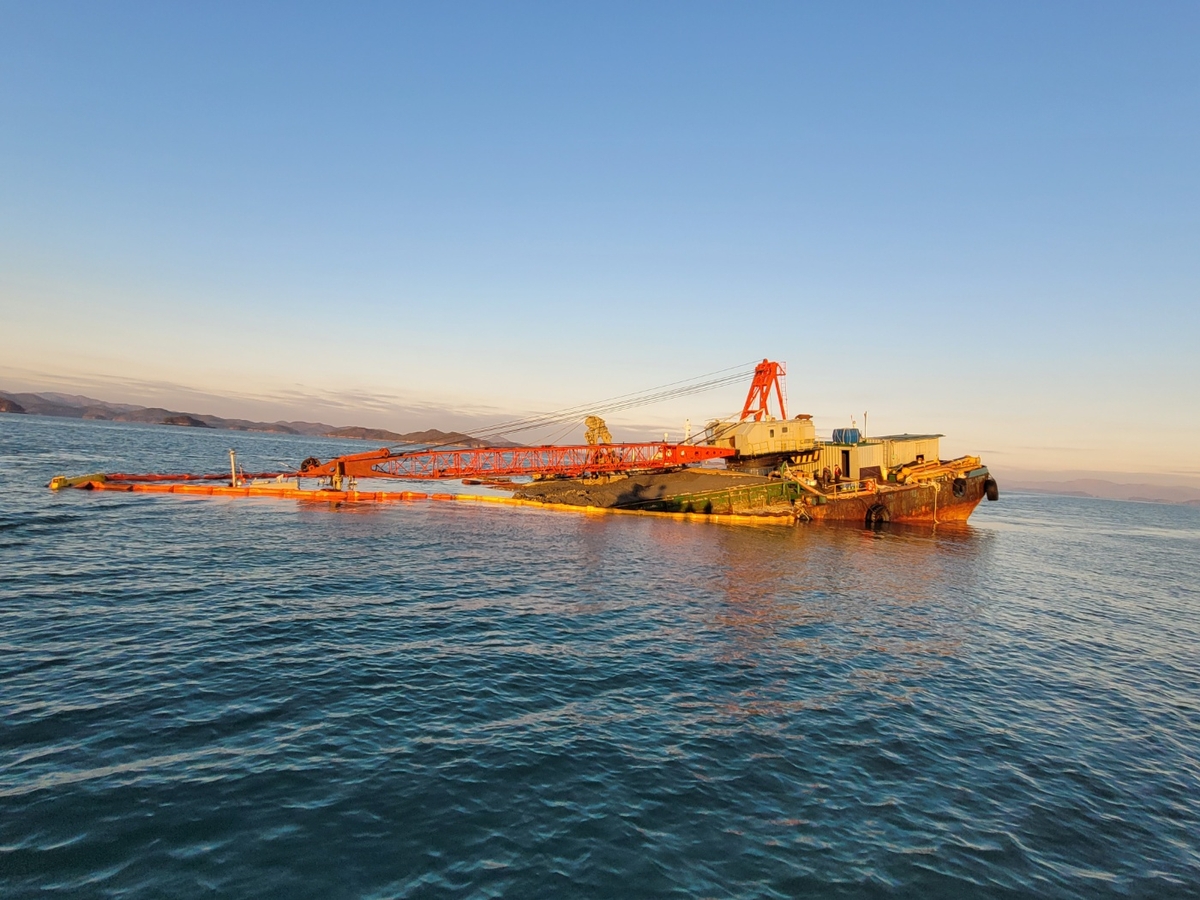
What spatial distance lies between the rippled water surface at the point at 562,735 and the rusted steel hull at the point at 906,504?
26.6 meters

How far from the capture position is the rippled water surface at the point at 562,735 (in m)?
8.99

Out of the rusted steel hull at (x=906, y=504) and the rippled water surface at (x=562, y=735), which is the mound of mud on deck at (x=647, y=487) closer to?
the rusted steel hull at (x=906, y=504)

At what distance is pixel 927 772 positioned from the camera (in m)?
12.4

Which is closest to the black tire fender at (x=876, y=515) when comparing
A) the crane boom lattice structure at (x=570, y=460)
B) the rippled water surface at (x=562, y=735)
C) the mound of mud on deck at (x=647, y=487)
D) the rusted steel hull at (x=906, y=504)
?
the rusted steel hull at (x=906, y=504)

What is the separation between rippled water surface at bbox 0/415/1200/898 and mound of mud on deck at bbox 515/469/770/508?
1210 inches

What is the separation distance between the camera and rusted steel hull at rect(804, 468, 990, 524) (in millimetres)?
55188

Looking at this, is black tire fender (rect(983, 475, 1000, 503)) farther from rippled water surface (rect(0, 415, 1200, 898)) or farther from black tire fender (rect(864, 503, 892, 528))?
rippled water surface (rect(0, 415, 1200, 898))

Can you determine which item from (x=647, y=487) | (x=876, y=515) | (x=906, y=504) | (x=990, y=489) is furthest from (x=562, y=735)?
(x=990, y=489)

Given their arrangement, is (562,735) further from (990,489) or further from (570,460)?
(990,489)

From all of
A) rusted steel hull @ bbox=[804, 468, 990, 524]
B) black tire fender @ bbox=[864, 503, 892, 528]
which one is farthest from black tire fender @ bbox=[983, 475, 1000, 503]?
black tire fender @ bbox=[864, 503, 892, 528]

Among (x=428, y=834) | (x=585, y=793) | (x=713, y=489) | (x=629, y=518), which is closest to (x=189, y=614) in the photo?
(x=428, y=834)

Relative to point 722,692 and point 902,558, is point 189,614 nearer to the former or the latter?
point 722,692

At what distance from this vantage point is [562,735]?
506 inches

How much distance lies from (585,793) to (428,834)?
9.84 feet
